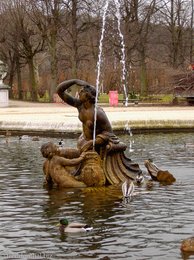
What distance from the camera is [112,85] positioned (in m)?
70.1

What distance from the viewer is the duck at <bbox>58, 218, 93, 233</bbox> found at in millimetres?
9820

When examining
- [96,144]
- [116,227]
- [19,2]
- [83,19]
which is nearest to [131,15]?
[83,19]

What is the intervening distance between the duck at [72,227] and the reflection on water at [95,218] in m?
0.14

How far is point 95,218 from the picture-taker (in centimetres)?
1088

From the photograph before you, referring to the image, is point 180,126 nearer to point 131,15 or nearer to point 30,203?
point 30,203

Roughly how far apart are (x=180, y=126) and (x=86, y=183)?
17002mm

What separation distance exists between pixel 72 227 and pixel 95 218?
1.09m

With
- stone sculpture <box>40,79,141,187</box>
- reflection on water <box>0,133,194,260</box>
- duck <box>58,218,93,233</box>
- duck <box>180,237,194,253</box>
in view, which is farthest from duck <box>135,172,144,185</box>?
duck <box>180,237,194,253</box>

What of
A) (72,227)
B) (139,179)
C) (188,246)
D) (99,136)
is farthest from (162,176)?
(188,246)

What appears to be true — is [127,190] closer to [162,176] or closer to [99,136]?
[99,136]

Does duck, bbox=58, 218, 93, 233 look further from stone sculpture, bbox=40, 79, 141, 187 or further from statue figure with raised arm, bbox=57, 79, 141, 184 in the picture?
statue figure with raised arm, bbox=57, 79, 141, 184

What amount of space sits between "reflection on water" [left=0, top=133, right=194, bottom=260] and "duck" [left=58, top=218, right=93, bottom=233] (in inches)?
5.7

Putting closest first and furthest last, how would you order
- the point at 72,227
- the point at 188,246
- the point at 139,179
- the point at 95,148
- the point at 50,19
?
1. the point at 188,246
2. the point at 72,227
3. the point at 95,148
4. the point at 139,179
5. the point at 50,19

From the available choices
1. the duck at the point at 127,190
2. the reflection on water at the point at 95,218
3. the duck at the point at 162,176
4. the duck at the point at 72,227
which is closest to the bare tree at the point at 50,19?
the reflection on water at the point at 95,218
